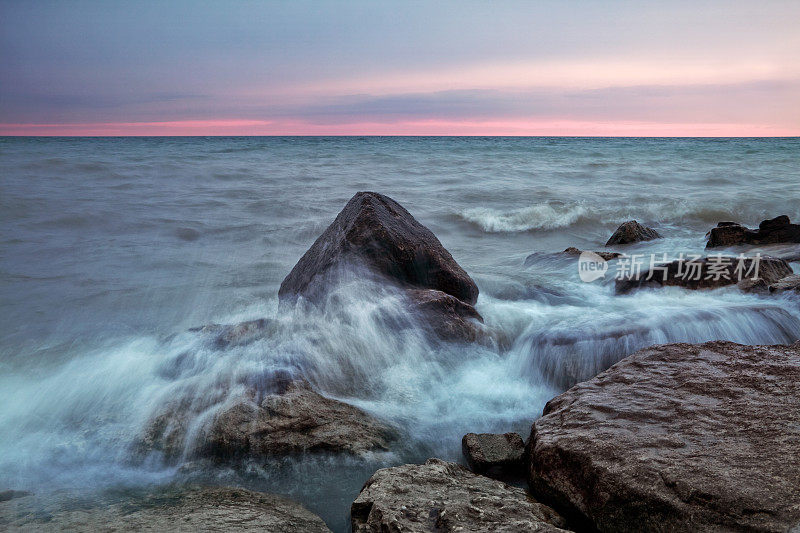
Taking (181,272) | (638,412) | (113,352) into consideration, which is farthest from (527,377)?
(181,272)

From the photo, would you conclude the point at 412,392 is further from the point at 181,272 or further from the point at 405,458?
the point at 181,272

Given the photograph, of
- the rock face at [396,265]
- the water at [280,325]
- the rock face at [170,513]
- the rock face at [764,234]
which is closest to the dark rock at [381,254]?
the rock face at [396,265]

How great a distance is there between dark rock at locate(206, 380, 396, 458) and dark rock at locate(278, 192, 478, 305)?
1.37 meters

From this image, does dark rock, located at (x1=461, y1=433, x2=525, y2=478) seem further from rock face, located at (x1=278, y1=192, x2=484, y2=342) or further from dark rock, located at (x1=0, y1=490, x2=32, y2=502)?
dark rock, located at (x1=0, y1=490, x2=32, y2=502)

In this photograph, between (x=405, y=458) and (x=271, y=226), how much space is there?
7.94 meters

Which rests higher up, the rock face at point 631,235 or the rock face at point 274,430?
the rock face at point 631,235

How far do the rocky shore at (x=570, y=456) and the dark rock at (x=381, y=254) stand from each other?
131cm

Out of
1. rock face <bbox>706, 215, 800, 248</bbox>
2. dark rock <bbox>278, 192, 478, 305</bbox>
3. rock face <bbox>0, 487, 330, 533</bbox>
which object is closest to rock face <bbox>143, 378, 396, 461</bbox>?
rock face <bbox>0, 487, 330, 533</bbox>

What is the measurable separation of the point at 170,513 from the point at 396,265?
2.59m

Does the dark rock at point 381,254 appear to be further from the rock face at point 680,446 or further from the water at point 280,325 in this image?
the rock face at point 680,446

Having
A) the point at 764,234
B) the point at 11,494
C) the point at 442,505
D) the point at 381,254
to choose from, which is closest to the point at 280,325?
the point at 381,254

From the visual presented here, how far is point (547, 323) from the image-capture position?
4.64 m

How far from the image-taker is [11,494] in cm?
250

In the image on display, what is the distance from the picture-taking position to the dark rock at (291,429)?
280 cm
